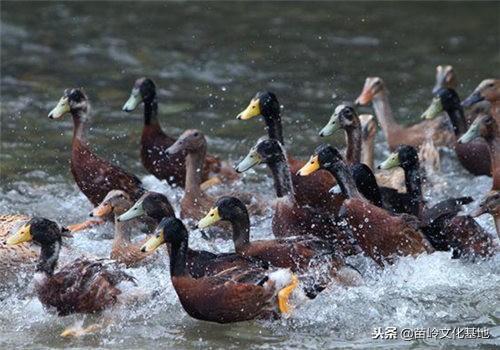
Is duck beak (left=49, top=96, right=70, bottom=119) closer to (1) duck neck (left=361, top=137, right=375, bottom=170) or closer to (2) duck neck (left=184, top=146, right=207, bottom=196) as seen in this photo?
(2) duck neck (left=184, top=146, right=207, bottom=196)

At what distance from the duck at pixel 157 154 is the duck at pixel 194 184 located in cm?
25

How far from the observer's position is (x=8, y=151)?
13.6m

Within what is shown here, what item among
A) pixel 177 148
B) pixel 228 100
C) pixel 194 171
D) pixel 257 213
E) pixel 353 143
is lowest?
pixel 257 213

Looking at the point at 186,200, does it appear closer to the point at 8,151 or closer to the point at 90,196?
the point at 90,196

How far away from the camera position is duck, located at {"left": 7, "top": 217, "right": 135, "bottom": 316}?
366 inches

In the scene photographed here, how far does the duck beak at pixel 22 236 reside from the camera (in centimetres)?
960

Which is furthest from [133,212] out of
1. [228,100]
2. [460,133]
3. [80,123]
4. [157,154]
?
[228,100]

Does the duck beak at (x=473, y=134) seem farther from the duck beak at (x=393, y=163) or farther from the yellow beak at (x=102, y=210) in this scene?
the yellow beak at (x=102, y=210)

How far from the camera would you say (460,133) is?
13.6 meters

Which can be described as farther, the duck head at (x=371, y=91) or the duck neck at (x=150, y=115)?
the duck head at (x=371, y=91)

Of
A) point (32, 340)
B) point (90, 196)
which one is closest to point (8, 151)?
point (90, 196)

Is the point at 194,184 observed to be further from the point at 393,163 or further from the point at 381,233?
the point at 381,233

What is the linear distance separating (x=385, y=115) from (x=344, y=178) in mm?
4067

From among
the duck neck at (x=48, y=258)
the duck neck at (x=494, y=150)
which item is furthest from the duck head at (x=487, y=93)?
the duck neck at (x=48, y=258)
